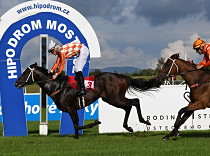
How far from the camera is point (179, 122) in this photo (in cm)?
778

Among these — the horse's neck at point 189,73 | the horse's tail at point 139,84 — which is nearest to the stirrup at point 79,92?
the horse's tail at point 139,84

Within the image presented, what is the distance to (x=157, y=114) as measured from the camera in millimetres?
10141

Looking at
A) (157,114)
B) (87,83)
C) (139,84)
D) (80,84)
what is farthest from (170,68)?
(157,114)

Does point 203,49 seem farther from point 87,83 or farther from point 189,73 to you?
point 87,83

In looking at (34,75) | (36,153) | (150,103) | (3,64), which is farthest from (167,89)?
(36,153)

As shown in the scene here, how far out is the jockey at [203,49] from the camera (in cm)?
775

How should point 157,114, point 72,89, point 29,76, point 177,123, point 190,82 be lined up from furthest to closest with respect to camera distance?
point 157,114
point 29,76
point 72,89
point 190,82
point 177,123

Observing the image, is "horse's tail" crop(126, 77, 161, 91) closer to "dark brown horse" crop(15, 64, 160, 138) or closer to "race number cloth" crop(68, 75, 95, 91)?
"dark brown horse" crop(15, 64, 160, 138)

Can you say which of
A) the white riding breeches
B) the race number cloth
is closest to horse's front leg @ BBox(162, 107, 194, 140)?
the race number cloth

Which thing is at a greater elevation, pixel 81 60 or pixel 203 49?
pixel 203 49

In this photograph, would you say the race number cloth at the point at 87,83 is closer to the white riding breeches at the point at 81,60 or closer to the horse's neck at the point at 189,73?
the white riding breeches at the point at 81,60

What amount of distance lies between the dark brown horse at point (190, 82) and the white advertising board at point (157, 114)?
2.10m

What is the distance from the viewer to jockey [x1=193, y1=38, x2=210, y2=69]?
7.75 meters

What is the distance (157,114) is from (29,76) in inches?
146
